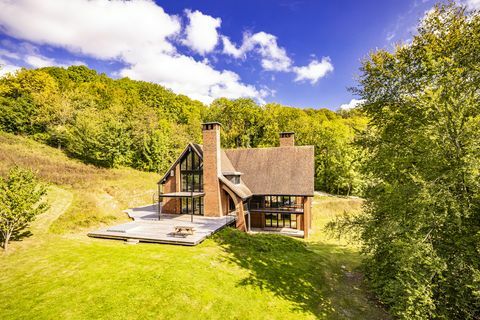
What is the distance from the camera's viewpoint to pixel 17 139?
1352 inches

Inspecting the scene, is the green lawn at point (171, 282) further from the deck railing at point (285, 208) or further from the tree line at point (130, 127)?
the tree line at point (130, 127)

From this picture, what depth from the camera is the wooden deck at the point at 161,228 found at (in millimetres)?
14625

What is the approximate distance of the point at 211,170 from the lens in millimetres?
20484

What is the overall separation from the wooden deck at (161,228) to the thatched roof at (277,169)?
440 centimetres

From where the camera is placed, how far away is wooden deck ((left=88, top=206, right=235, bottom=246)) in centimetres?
1462

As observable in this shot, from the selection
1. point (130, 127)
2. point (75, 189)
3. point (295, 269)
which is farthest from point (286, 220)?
point (130, 127)

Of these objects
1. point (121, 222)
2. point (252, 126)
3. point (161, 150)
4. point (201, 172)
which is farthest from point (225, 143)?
point (121, 222)

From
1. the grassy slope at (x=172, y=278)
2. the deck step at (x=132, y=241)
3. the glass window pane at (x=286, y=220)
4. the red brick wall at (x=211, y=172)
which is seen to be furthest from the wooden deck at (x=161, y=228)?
the glass window pane at (x=286, y=220)

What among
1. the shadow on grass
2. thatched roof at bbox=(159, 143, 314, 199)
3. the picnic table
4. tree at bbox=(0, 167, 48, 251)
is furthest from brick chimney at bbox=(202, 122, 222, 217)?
tree at bbox=(0, 167, 48, 251)

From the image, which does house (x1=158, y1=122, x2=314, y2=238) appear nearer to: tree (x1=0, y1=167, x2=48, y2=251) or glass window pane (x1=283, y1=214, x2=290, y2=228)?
glass window pane (x1=283, y1=214, x2=290, y2=228)

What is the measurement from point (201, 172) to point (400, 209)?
15615 millimetres

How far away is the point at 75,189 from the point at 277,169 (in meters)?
18.1

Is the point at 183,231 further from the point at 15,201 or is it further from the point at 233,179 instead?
the point at 15,201

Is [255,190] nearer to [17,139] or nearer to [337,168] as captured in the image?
[337,168]
